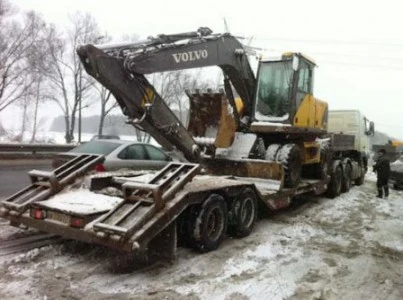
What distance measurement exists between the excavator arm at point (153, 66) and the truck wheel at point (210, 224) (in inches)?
84.4

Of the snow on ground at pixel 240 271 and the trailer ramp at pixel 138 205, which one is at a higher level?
the trailer ramp at pixel 138 205

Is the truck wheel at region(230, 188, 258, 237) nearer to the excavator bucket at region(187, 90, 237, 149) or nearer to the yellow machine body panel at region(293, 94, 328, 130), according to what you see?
the excavator bucket at region(187, 90, 237, 149)

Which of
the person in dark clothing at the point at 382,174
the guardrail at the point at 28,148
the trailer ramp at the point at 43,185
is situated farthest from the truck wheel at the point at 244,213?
the guardrail at the point at 28,148

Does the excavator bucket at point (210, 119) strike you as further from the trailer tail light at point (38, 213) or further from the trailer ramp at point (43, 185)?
the trailer tail light at point (38, 213)

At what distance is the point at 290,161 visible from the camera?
34.0 ft

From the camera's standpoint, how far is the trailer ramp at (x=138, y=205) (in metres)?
5.56

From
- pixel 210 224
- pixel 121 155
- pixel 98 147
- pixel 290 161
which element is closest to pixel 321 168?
pixel 290 161

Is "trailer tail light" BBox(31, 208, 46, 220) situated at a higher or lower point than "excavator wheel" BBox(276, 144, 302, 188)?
lower

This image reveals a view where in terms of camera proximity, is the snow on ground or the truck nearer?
the snow on ground

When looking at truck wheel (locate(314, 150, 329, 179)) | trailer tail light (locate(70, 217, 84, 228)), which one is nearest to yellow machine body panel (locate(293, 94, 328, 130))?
truck wheel (locate(314, 150, 329, 179))

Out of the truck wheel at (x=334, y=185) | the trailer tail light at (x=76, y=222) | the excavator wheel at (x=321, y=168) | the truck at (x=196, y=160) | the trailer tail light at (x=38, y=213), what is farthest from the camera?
the truck wheel at (x=334, y=185)

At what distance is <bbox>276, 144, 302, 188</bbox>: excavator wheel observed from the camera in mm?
10227

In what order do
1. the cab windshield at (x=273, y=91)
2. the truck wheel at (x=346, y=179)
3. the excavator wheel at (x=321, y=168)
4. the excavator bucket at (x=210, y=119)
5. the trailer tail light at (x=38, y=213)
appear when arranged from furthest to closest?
the truck wheel at (x=346, y=179)
the excavator wheel at (x=321, y=168)
the cab windshield at (x=273, y=91)
the excavator bucket at (x=210, y=119)
the trailer tail light at (x=38, y=213)

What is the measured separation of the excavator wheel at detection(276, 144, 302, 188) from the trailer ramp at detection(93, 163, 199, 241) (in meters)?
3.96
